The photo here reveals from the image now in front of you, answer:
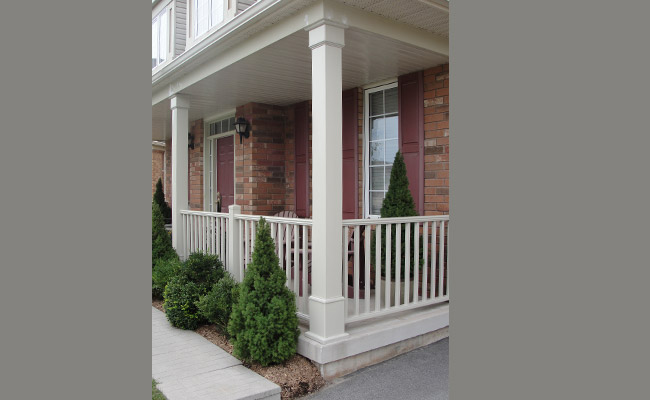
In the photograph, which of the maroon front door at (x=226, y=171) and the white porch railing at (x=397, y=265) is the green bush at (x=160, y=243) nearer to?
the maroon front door at (x=226, y=171)

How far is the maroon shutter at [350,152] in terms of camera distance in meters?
6.35

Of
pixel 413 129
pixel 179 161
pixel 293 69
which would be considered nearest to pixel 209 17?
pixel 293 69

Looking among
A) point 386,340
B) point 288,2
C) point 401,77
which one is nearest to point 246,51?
point 288,2

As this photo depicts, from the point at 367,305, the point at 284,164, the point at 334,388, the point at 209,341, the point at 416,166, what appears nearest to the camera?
the point at 334,388

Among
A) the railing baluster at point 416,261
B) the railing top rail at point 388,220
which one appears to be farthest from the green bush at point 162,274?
the railing baluster at point 416,261

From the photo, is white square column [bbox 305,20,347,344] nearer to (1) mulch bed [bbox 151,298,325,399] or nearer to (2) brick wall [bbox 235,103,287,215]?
(1) mulch bed [bbox 151,298,325,399]

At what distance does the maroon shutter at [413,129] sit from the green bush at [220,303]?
8.00 feet

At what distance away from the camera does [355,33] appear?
4250mm

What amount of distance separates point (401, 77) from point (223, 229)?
2969mm

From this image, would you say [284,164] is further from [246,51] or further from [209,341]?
[209,341]

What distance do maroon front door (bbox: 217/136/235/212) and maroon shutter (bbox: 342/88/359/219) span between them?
116 inches

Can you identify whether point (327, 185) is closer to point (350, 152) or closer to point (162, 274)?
point (350, 152)

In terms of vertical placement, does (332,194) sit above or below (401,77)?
below

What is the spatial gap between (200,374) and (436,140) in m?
3.54
